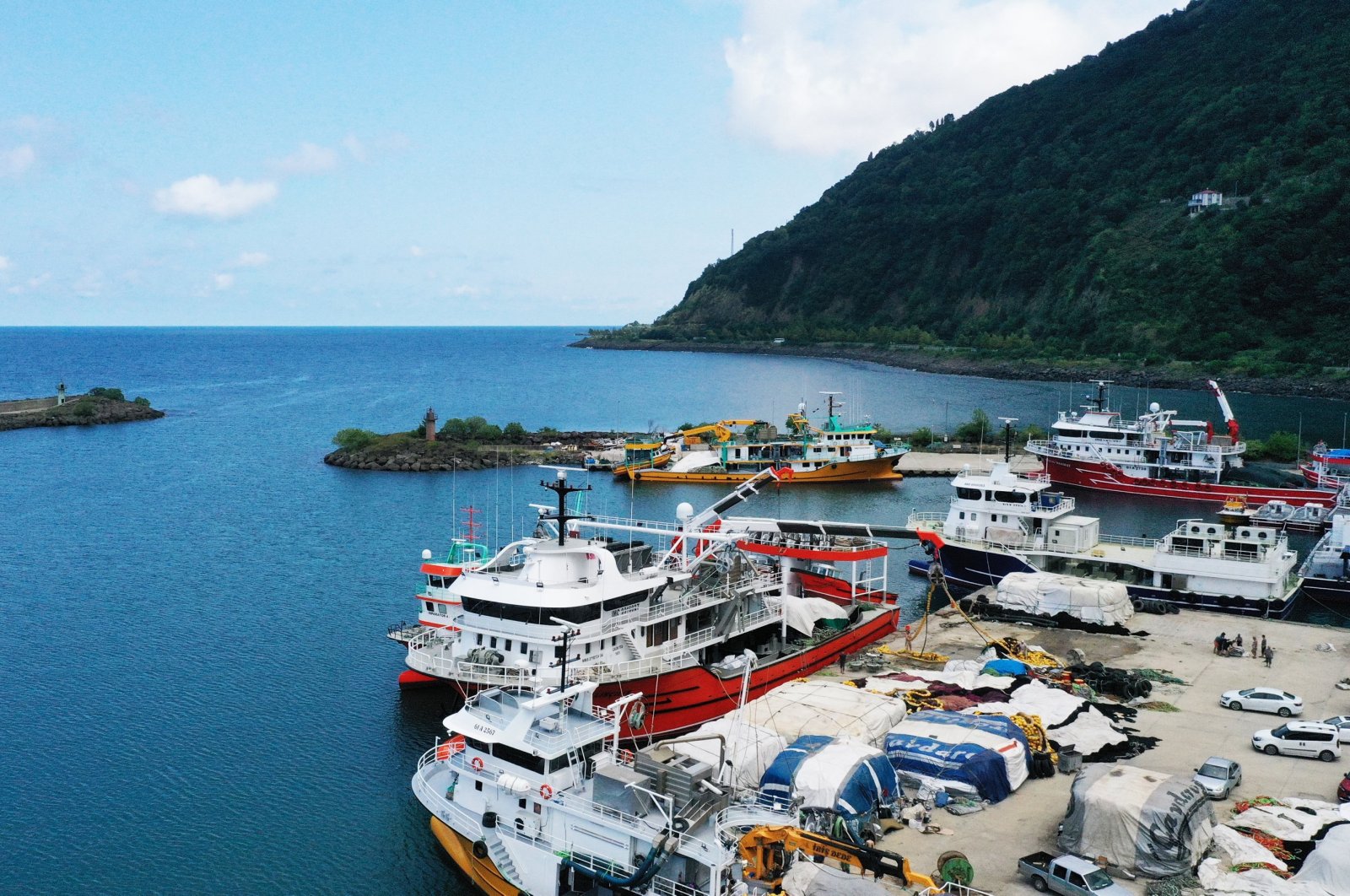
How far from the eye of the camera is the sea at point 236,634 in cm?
2280

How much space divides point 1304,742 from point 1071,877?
29.4ft

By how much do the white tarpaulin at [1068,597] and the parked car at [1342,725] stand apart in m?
8.60

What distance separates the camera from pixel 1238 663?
28469 mm

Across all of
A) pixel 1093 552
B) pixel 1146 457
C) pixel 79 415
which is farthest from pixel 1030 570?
pixel 79 415

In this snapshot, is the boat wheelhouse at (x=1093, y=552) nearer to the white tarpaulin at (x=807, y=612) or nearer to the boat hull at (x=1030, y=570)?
the boat hull at (x=1030, y=570)

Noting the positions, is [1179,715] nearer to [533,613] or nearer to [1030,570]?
[1030,570]

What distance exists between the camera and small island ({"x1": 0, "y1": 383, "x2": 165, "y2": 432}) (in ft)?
329

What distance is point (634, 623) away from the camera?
25.7 m

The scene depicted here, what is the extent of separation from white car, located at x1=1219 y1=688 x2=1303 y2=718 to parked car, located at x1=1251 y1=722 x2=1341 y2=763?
1972 millimetres

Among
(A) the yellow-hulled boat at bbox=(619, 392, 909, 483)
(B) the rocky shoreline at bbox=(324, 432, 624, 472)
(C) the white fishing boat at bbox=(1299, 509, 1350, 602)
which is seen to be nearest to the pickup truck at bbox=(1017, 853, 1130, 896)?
(C) the white fishing boat at bbox=(1299, 509, 1350, 602)

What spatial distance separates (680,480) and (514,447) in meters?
17.2

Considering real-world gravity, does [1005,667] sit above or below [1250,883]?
above

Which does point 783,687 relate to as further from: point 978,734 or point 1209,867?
point 1209,867

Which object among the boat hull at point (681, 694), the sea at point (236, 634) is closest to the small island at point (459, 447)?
the sea at point (236, 634)
